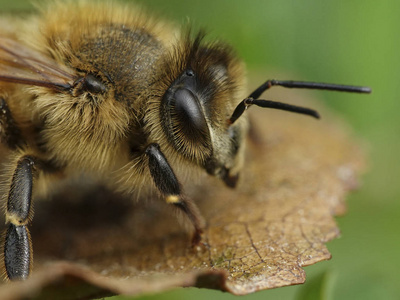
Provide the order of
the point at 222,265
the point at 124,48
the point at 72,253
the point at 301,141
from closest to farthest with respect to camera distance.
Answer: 1. the point at 222,265
2. the point at 124,48
3. the point at 72,253
4. the point at 301,141

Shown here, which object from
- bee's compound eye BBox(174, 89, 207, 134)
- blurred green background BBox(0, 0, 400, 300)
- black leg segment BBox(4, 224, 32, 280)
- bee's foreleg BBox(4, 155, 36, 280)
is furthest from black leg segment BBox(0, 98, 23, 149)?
blurred green background BBox(0, 0, 400, 300)

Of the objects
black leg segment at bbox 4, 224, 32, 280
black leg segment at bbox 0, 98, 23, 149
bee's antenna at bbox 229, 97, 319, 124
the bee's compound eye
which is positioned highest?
bee's antenna at bbox 229, 97, 319, 124

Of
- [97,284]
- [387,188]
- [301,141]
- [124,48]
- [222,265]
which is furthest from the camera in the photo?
[387,188]

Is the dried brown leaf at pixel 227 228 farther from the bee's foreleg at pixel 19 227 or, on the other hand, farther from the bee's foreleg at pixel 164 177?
the bee's foreleg at pixel 164 177

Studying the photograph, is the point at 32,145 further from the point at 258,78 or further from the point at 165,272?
the point at 258,78

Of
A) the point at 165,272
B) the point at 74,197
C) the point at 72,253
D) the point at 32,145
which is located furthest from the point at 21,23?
the point at 165,272

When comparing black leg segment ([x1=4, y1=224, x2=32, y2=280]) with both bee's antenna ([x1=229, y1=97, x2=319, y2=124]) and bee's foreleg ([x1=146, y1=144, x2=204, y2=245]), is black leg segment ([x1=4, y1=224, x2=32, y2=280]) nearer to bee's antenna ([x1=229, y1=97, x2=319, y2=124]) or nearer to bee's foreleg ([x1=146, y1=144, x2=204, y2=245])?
bee's foreleg ([x1=146, y1=144, x2=204, y2=245])

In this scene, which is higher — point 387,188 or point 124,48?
point 124,48

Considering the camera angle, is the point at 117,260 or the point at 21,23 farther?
the point at 21,23
